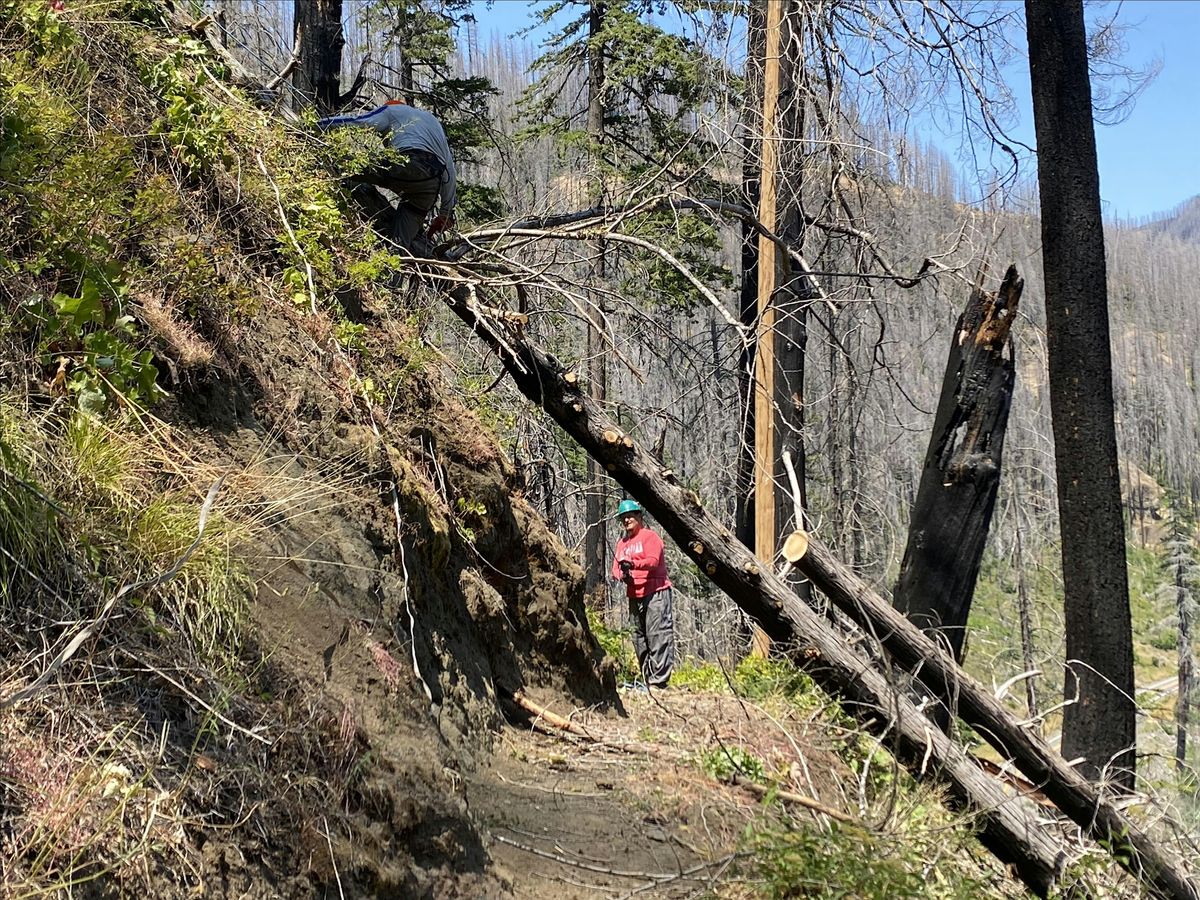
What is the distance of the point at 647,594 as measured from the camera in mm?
9383

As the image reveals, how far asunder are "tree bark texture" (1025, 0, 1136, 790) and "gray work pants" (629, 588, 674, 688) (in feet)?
12.6

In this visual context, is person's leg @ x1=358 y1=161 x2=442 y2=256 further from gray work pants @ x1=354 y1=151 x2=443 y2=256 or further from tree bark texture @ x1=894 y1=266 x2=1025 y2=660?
tree bark texture @ x1=894 y1=266 x2=1025 y2=660

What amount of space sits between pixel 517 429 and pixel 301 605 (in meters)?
3.87

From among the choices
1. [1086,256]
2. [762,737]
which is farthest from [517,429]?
[1086,256]

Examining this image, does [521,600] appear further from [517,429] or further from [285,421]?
[285,421]

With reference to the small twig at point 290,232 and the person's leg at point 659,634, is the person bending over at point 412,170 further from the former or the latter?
the person's leg at point 659,634

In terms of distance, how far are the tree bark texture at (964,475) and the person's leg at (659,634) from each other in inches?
149

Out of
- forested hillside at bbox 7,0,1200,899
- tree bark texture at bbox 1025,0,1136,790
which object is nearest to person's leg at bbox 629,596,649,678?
forested hillside at bbox 7,0,1200,899

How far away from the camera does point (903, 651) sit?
511 cm

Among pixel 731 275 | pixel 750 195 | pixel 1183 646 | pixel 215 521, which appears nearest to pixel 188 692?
pixel 215 521

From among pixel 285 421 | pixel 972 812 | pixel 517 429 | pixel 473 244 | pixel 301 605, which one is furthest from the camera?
pixel 517 429

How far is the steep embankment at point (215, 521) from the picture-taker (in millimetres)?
2480

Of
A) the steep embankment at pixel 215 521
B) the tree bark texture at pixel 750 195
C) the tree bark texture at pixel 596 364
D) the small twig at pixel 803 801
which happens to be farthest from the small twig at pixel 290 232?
the tree bark texture at pixel 596 364

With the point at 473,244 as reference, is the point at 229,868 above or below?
below
